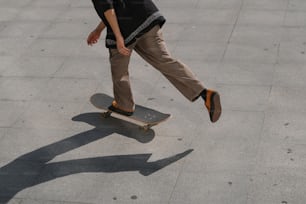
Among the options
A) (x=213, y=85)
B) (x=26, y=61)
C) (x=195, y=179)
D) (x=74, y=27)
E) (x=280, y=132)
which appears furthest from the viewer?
(x=74, y=27)

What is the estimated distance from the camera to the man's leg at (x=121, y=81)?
6.92 m

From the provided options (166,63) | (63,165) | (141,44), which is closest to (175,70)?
(166,63)

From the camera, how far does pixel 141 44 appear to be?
6.91m

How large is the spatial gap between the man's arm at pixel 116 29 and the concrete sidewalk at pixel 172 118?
104cm

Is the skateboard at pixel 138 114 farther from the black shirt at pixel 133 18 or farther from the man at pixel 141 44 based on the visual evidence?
the black shirt at pixel 133 18

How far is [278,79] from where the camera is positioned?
7.98 metres

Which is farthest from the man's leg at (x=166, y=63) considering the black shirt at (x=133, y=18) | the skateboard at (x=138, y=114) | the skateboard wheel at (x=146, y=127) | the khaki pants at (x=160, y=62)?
the skateboard wheel at (x=146, y=127)

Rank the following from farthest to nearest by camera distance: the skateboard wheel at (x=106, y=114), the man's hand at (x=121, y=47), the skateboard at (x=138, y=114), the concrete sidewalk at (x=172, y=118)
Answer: the skateboard wheel at (x=106, y=114) → the skateboard at (x=138, y=114) → the man's hand at (x=121, y=47) → the concrete sidewalk at (x=172, y=118)

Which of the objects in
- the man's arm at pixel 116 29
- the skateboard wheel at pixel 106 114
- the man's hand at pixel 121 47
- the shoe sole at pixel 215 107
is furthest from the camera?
the skateboard wheel at pixel 106 114

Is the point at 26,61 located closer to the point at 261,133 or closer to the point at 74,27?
the point at 74,27

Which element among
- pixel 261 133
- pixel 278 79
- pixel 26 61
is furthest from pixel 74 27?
pixel 261 133

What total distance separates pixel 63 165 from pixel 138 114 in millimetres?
1042

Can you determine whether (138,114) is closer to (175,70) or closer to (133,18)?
(175,70)

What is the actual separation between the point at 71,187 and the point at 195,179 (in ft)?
3.89
